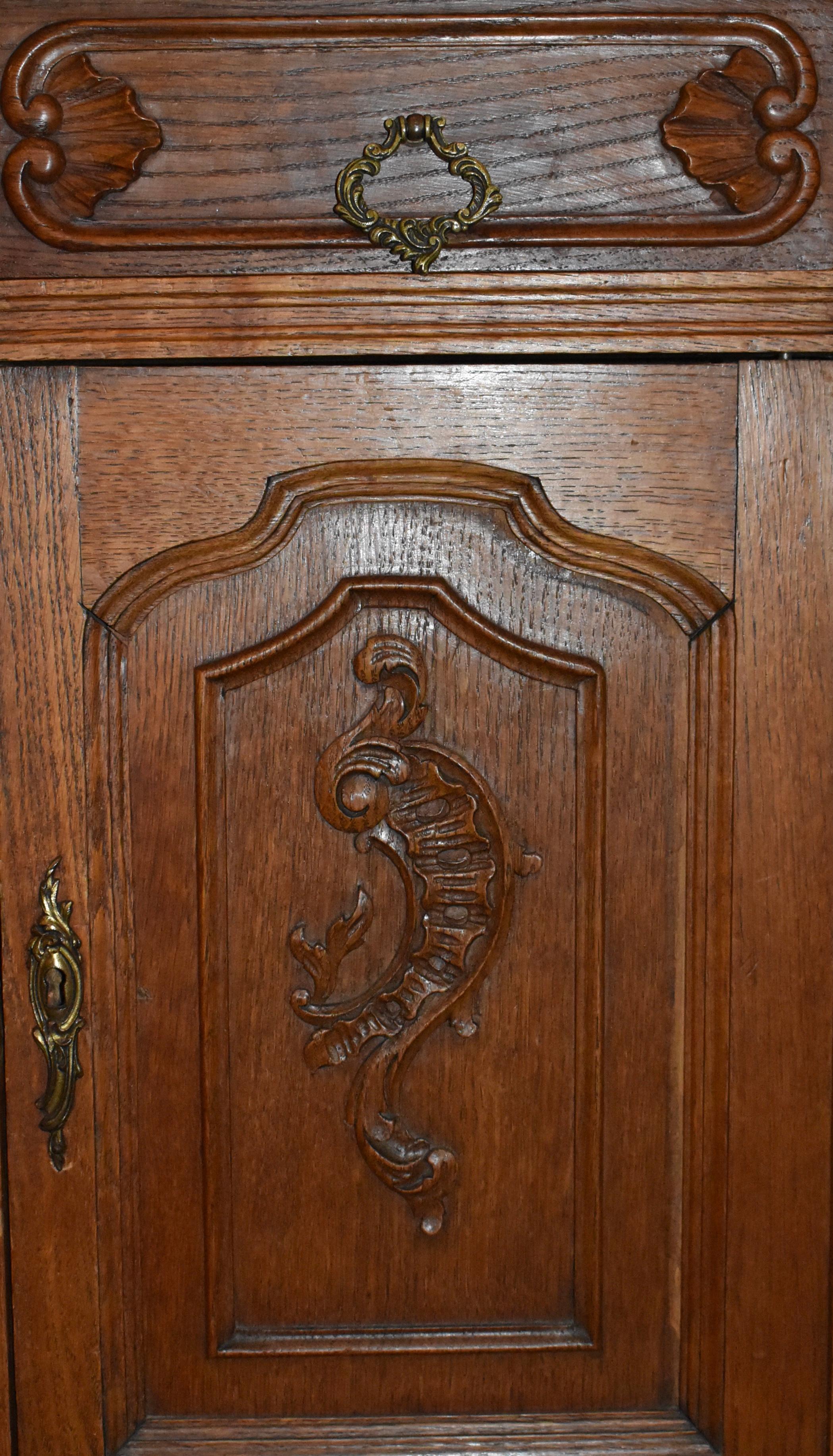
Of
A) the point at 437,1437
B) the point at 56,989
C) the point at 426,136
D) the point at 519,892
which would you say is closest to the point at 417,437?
the point at 426,136

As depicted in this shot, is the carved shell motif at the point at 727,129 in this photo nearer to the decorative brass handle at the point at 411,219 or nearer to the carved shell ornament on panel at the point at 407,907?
the decorative brass handle at the point at 411,219

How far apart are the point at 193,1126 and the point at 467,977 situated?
0.63ft

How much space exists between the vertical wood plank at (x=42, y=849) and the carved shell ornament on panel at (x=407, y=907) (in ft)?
0.49

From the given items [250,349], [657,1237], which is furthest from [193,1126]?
[250,349]

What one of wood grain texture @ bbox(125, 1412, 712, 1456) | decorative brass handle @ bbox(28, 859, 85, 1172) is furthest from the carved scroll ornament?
wood grain texture @ bbox(125, 1412, 712, 1456)

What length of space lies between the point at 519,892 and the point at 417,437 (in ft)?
0.91

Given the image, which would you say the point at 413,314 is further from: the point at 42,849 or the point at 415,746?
the point at 42,849

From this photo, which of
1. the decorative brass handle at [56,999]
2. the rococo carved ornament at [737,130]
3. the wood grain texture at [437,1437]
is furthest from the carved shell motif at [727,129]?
the wood grain texture at [437,1437]

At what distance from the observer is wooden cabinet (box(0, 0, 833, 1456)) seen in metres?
0.63

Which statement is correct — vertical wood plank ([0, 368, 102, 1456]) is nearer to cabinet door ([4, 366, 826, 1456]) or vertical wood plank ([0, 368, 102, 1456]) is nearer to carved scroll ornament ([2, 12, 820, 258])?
cabinet door ([4, 366, 826, 1456])

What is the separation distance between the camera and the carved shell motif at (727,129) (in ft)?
2.06

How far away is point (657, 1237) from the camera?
0.71 m

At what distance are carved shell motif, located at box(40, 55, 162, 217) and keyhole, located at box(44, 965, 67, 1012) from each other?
440 millimetres

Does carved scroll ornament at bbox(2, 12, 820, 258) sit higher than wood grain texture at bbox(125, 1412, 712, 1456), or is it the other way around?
carved scroll ornament at bbox(2, 12, 820, 258)
